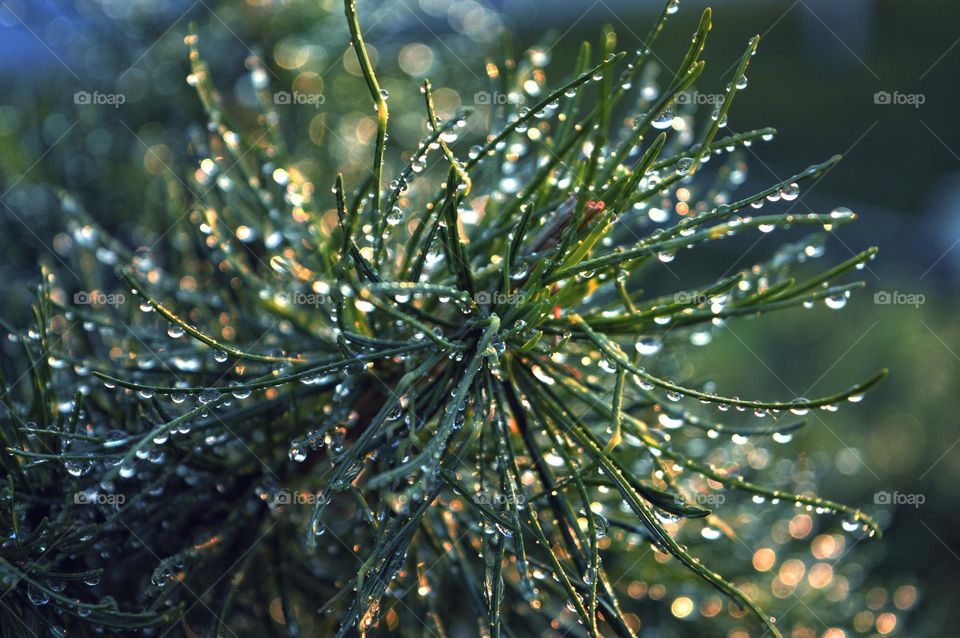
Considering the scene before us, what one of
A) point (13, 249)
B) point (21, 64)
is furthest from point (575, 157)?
point (21, 64)

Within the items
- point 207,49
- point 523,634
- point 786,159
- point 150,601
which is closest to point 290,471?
point 150,601

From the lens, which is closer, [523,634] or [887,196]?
[523,634]

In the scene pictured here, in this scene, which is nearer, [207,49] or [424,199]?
[424,199]

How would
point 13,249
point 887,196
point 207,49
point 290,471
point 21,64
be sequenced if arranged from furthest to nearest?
point 887,196, point 21,64, point 207,49, point 13,249, point 290,471

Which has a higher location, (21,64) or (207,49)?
(21,64)

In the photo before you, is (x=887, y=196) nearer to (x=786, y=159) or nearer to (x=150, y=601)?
(x=786, y=159)

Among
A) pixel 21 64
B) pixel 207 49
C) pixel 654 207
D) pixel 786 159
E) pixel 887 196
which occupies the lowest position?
pixel 654 207

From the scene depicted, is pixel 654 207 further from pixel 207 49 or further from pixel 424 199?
pixel 207 49

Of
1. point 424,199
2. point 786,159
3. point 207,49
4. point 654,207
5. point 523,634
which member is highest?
point 786,159

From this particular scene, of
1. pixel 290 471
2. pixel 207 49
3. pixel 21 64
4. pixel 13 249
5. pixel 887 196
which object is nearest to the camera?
pixel 290 471
